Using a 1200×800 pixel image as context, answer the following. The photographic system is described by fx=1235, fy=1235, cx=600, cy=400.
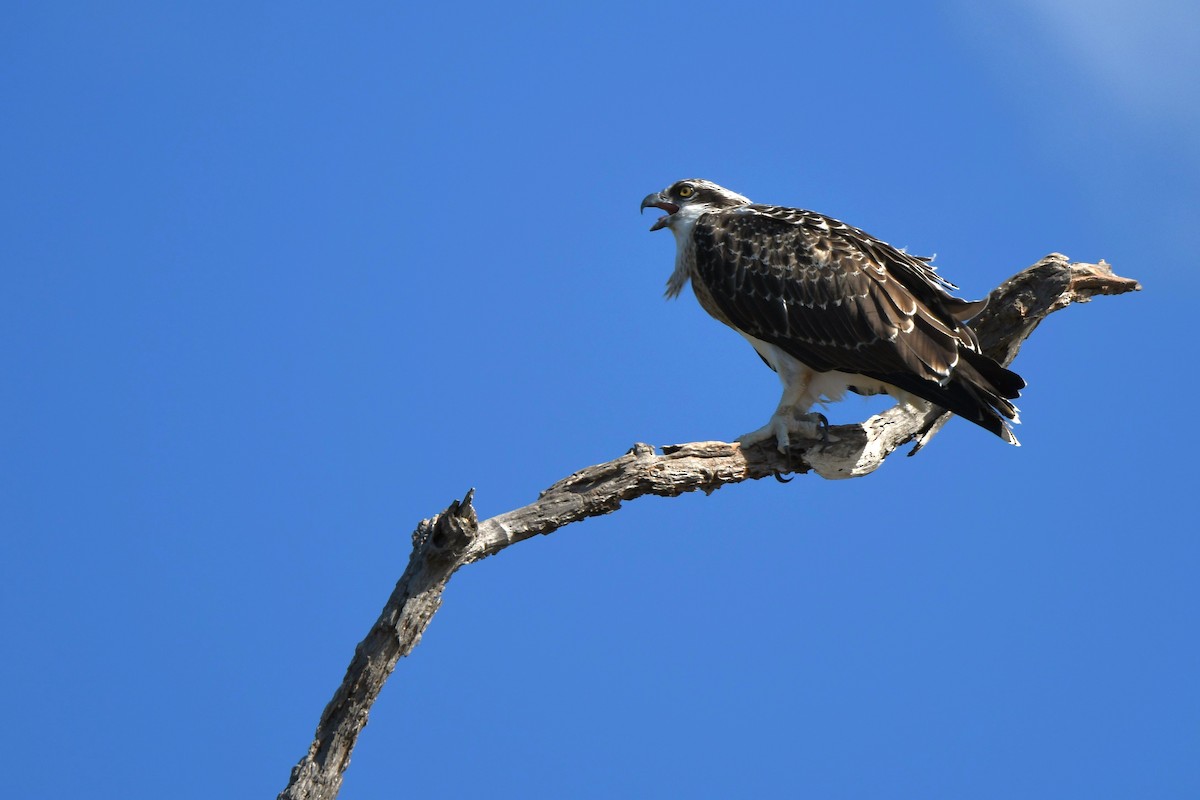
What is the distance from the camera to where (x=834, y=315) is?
30.6 ft

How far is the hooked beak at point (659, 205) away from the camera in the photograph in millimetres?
10477

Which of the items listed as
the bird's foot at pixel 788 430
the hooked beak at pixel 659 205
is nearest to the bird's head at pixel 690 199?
the hooked beak at pixel 659 205

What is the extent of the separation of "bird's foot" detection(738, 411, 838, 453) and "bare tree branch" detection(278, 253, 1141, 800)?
75mm

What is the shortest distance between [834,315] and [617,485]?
90.6 inches

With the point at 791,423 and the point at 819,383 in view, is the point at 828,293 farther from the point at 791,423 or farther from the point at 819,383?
the point at 791,423

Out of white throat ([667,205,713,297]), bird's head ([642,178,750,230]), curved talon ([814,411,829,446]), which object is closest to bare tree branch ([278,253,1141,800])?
curved talon ([814,411,829,446])

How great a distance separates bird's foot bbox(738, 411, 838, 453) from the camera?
9.27 meters

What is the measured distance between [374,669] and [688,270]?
452cm

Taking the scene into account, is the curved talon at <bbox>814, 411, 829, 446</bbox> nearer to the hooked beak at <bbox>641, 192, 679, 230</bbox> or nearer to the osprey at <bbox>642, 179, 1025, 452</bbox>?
the osprey at <bbox>642, 179, 1025, 452</bbox>

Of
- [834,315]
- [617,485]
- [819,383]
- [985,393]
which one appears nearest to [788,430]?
[819,383]

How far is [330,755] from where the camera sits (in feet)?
23.4

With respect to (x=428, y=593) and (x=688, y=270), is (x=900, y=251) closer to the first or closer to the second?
(x=688, y=270)

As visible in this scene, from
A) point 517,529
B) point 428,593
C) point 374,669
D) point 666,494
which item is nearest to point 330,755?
point 374,669

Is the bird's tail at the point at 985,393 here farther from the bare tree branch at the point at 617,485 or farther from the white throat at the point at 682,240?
the white throat at the point at 682,240
